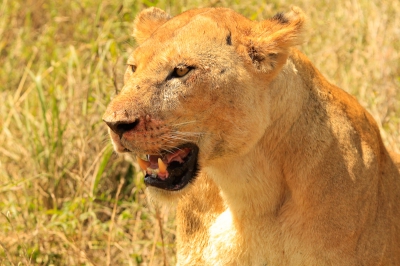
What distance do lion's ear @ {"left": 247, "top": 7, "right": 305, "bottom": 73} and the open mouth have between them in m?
0.42

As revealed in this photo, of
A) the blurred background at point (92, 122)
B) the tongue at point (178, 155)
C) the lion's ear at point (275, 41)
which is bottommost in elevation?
→ the blurred background at point (92, 122)

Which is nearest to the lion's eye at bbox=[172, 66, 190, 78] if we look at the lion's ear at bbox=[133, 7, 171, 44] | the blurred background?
the lion's ear at bbox=[133, 7, 171, 44]

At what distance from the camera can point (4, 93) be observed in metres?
5.80

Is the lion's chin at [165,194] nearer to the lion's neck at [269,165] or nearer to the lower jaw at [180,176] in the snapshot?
the lower jaw at [180,176]

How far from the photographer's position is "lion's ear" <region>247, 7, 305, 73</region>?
2734 millimetres

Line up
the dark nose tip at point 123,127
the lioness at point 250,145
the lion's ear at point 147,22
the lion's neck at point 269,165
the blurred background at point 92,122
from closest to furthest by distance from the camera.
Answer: the dark nose tip at point 123,127 < the lioness at point 250,145 < the lion's neck at point 269,165 < the lion's ear at point 147,22 < the blurred background at point 92,122

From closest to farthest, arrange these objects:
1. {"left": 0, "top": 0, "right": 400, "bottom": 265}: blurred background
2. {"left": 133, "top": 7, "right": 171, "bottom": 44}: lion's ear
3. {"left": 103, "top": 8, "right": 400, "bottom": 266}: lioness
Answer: {"left": 103, "top": 8, "right": 400, "bottom": 266}: lioness
{"left": 133, "top": 7, "right": 171, "bottom": 44}: lion's ear
{"left": 0, "top": 0, "right": 400, "bottom": 265}: blurred background

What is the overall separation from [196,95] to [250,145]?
0.31 m

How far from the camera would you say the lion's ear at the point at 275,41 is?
108 inches

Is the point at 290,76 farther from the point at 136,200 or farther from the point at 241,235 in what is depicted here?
the point at 136,200

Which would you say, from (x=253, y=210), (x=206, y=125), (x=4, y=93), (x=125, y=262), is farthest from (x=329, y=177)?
(x=4, y=93)

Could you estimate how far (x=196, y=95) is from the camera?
8.71 ft

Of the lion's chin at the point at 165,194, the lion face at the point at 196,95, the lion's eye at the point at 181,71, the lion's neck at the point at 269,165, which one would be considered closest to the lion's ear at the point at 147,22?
the lion face at the point at 196,95

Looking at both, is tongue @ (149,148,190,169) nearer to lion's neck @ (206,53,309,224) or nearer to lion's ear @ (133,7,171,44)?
lion's neck @ (206,53,309,224)
